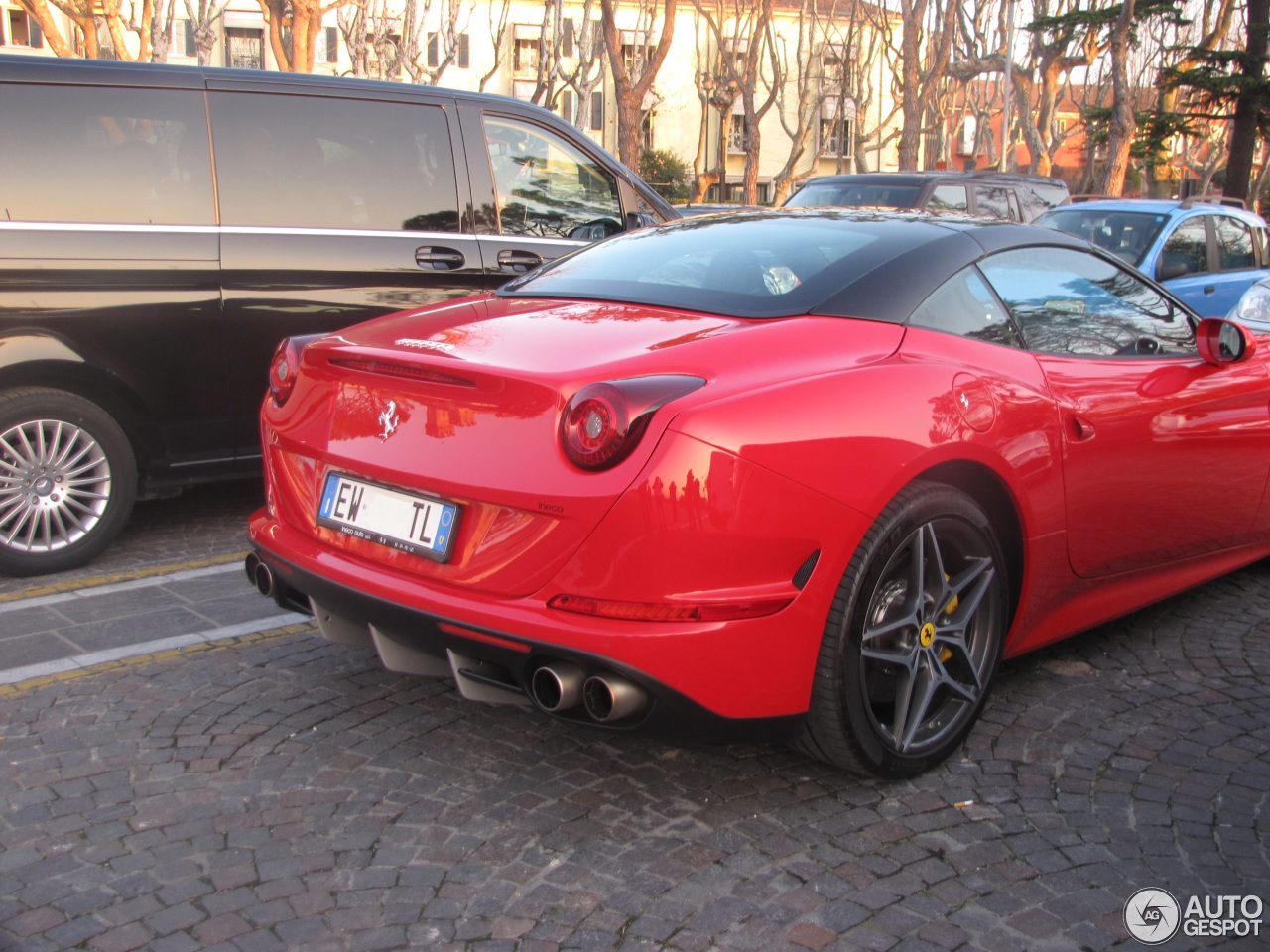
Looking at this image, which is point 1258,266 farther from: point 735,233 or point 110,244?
point 110,244

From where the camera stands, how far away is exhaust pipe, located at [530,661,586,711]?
9.36ft

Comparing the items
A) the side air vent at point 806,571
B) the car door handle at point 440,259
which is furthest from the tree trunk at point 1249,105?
the side air vent at point 806,571

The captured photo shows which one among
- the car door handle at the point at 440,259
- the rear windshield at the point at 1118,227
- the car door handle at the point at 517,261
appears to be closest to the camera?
the car door handle at the point at 440,259

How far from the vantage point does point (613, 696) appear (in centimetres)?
283

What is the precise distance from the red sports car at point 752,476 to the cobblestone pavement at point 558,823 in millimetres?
259

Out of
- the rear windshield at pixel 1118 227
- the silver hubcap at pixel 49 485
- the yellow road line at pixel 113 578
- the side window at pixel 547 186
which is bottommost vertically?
the yellow road line at pixel 113 578

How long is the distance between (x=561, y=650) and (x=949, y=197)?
499 inches

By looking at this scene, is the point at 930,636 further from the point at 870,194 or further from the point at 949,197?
the point at 949,197

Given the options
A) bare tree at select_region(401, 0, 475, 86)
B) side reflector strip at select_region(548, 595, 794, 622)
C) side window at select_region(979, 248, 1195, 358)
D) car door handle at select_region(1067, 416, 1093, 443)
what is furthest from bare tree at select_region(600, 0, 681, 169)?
side reflector strip at select_region(548, 595, 794, 622)

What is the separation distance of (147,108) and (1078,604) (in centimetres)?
408

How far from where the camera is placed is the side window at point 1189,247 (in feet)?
33.8

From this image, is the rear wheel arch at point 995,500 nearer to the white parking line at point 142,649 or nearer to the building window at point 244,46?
the white parking line at point 142,649

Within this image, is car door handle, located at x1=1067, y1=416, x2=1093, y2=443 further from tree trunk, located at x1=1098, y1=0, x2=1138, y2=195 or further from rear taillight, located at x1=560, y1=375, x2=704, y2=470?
tree trunk, located at x1=1098, y1=0, x2=1138, y2=195

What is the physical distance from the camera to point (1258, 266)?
1109 centimetres
